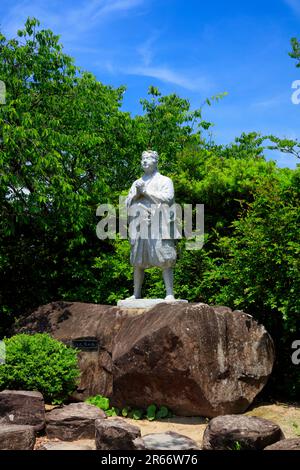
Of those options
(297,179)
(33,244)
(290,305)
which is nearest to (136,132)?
(33,244)

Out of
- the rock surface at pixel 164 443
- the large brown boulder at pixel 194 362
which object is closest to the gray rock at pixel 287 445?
the rock surface at pixel 164 443

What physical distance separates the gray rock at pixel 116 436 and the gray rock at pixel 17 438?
0.75 metres

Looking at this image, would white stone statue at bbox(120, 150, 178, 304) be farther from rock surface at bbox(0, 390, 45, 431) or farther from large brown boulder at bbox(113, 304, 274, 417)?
rock surface at bbox(0, 390, 45, 431)

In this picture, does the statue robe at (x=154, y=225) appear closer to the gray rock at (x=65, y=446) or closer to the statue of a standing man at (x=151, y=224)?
the statue of a standing man at (x=151, y=224)

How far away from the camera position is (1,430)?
20.1 feet

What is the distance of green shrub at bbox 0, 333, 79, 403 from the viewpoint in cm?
771

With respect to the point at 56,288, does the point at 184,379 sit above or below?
below

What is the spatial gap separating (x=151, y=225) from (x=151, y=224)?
16 mm

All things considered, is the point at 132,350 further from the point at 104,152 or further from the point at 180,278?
the point at 104,152

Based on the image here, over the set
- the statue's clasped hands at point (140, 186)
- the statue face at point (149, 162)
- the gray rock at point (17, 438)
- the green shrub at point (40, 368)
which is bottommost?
the gray rock at point (17, 438)

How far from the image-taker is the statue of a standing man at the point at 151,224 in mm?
8656

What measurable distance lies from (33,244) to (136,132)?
3.75 metres

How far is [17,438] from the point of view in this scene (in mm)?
6117
